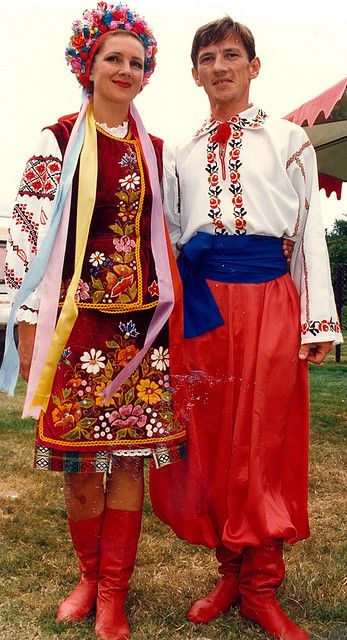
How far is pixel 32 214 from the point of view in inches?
80.6

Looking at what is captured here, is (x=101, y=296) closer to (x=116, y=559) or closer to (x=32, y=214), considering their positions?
(x=32, y=214)

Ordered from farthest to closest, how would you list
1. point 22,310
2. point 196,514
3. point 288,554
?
point 288,554
point 196,514
point 22,310

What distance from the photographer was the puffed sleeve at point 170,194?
7.29ft

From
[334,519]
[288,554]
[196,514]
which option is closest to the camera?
[196,514]

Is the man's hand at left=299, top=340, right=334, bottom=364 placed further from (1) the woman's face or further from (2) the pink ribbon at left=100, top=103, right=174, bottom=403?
(1) the woman's face

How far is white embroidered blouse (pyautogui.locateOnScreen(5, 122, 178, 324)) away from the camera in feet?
6.64

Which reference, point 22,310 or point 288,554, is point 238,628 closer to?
point 288,554

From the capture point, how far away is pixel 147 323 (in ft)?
6.88

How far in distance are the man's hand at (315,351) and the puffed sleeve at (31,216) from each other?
0.77m

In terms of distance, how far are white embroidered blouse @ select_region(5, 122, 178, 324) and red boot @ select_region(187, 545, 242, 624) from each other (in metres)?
0.95

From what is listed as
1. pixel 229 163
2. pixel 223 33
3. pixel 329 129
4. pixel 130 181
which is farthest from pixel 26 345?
pixel 329 129

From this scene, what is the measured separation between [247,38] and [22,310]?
103 cm

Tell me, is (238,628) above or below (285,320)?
below

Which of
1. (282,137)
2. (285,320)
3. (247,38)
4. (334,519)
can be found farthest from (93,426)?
(334,519)
